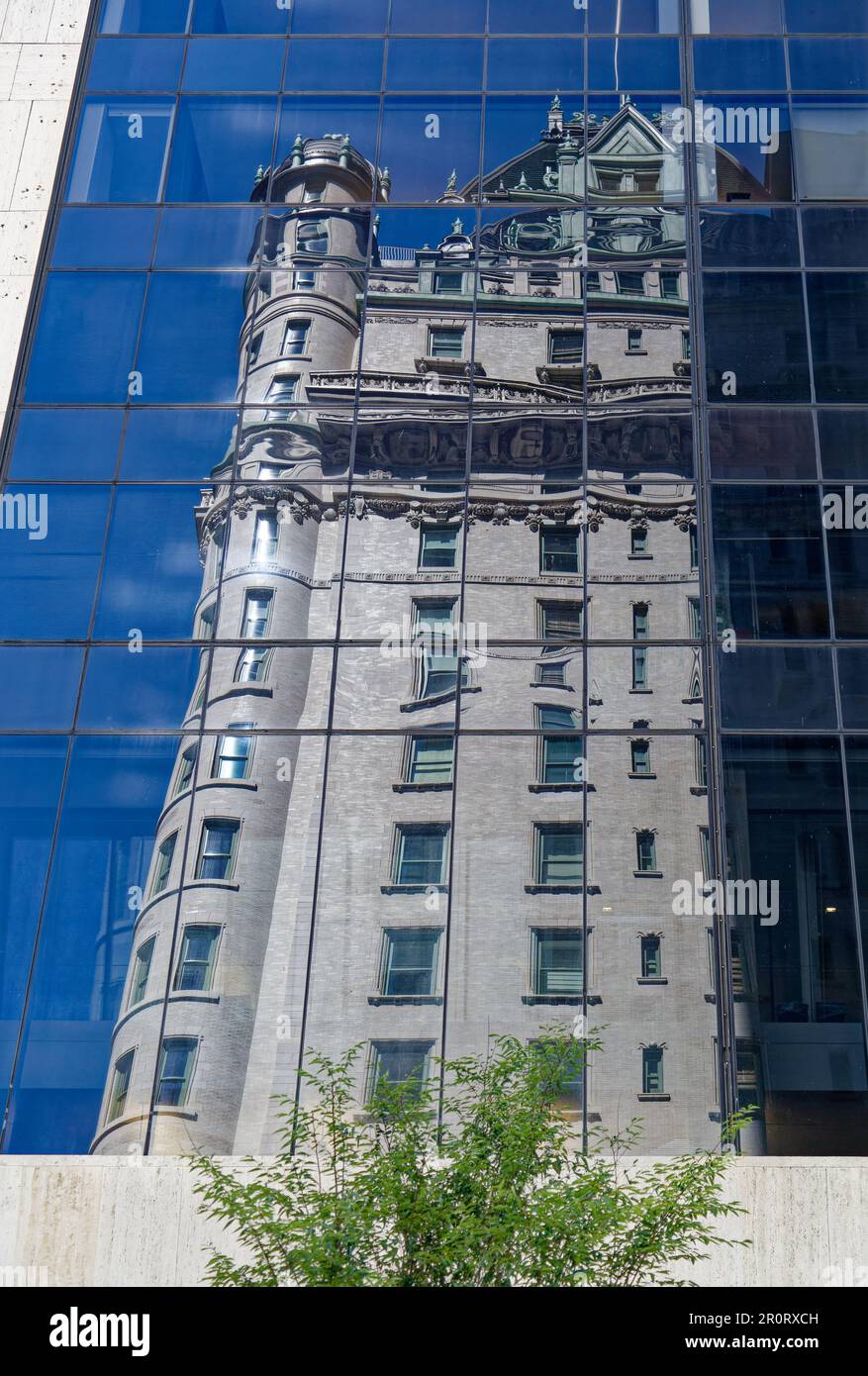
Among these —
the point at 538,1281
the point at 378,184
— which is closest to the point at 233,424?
the point at 378,184

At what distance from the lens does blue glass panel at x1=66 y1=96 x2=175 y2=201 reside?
24.5 metres

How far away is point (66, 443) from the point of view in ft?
73.3

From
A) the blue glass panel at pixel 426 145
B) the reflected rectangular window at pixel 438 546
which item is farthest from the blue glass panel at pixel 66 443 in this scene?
the blue glass panel at pixel 426 145

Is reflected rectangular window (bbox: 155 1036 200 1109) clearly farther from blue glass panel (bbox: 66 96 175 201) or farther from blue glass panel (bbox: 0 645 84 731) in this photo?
blue glass panel (bbox: 66 96 175 201)

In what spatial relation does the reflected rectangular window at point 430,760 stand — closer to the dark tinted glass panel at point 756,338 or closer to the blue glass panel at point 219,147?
the dark tinted glass panel at point 756,338

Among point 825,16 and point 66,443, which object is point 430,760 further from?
point 825,16

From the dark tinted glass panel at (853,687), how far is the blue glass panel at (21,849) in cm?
1109

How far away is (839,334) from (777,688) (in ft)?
20.0

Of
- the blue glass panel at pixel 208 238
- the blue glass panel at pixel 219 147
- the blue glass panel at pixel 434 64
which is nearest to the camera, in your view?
the blue glass panel at pixel 208 238

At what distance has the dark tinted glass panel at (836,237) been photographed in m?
23.0

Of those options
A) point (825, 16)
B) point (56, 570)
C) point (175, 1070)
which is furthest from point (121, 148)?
point (175, 1070)

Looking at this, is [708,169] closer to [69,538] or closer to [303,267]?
[303,267]

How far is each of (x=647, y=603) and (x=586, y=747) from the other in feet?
8.01

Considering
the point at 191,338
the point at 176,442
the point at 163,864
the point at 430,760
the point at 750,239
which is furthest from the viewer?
the point at 750,239
